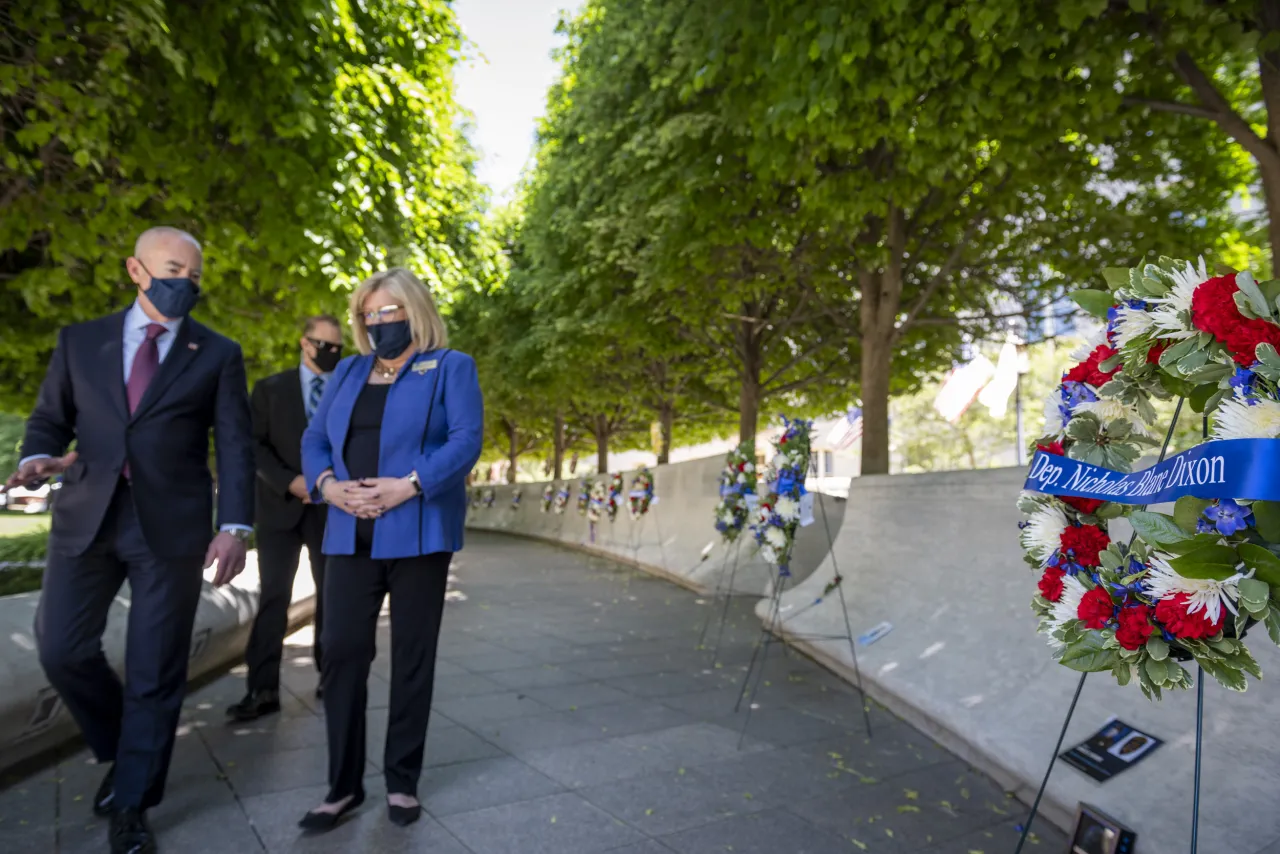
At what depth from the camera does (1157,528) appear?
6.46 feet

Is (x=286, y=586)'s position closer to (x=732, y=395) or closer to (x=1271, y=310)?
(x=1271, y=310)

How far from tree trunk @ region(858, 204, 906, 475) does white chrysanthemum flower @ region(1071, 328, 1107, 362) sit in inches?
342

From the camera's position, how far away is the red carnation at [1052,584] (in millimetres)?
2533

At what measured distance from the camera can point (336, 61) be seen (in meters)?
8.20

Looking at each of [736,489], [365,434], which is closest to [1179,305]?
[365,434]

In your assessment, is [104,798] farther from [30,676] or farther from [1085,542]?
[1085,542]

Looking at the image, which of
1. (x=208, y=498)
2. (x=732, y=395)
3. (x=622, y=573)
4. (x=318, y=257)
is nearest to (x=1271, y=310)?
(x=208, y=498)

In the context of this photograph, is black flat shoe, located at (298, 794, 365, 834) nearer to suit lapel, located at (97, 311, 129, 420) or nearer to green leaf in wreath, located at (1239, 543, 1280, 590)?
suit lapel, located at (97, 311, 129, 420)

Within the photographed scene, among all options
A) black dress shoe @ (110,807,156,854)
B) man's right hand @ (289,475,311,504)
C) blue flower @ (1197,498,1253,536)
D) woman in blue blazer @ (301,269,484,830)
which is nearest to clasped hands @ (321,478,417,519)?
woman in blue blazer @ (301,269,484,830)

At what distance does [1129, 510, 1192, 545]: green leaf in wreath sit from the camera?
6.41 ft

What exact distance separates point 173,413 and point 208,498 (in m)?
0.37

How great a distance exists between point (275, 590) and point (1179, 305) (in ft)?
16.2

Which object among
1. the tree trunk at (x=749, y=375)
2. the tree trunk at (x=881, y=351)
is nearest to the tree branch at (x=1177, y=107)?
the tree trunk at (x=881, y=351)

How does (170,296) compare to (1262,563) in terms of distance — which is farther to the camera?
(170,296)
